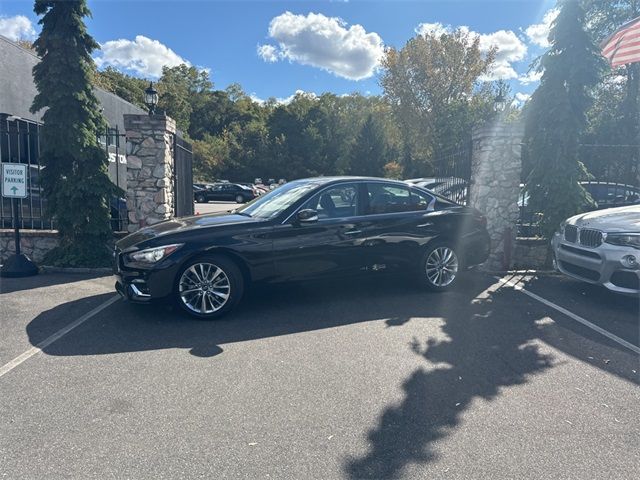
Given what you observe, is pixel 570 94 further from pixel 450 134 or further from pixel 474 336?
pixel 450 134

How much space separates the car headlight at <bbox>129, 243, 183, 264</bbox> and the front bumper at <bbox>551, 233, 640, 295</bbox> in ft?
16.8

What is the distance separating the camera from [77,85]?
793 centimetres

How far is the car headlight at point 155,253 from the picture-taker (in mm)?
4922

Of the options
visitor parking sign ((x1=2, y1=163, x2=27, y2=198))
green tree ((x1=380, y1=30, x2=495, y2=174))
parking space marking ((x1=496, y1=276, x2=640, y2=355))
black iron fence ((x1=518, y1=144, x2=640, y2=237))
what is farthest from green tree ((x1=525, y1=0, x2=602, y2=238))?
green tree ((x1=380, y1=30, x2=495, y2=174))

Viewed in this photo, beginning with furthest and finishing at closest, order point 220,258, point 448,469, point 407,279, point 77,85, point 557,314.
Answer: point 77,85 < point 407,279 < point 557,314 < point 220,258 < point 448,469

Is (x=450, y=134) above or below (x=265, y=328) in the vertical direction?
above

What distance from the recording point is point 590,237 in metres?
6.14

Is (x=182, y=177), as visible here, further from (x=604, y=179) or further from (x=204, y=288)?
(x=604, y=179)

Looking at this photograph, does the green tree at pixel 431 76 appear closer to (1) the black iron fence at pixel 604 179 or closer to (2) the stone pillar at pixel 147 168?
(1) the black iron fence at pixel 604 179

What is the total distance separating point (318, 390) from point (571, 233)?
486 cm

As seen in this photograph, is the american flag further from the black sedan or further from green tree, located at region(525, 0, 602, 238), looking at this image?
the black sedan

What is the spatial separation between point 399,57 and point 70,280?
33245 mm

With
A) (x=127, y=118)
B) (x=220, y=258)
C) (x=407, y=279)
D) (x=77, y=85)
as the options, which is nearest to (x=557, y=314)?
(x=407, y=279)

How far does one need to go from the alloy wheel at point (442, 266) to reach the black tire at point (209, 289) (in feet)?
8.88
